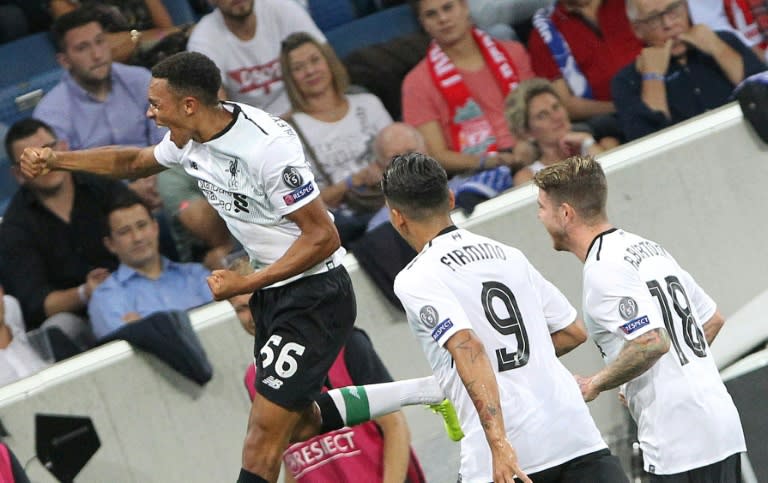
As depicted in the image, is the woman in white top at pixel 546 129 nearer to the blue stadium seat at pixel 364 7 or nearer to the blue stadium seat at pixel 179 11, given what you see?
the blue stadium seat at pixel 364 7

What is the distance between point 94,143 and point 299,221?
2.79 meters

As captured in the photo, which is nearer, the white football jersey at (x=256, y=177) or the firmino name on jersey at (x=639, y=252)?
the firmino name on jersey at (x=639, y=252)

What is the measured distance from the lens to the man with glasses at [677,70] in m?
8.45

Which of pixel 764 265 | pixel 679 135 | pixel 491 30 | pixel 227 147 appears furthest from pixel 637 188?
pixel 227 147

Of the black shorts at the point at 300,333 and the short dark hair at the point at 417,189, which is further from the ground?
the short dark hair at the point at 417,189

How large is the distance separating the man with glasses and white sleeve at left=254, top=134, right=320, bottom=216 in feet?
10.9

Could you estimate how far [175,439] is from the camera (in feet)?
22.4

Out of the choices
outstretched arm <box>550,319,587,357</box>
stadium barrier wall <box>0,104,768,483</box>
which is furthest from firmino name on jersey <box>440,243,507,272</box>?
stadium barrier wall <box>0,104,768,483</box>

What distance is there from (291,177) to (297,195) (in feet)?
0.24

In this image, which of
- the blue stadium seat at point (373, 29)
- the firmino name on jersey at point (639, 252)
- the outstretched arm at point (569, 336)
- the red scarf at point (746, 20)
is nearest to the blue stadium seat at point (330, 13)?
the blue stadium seat at point (373, 29)

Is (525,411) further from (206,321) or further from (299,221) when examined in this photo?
(206,321)

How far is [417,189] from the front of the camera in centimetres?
486

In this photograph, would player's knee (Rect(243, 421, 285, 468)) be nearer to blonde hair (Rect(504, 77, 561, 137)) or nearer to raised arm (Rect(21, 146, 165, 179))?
raised arm (Rect(21, 146, 165, 179))

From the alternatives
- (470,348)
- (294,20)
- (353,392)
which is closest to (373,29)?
(294,20)
